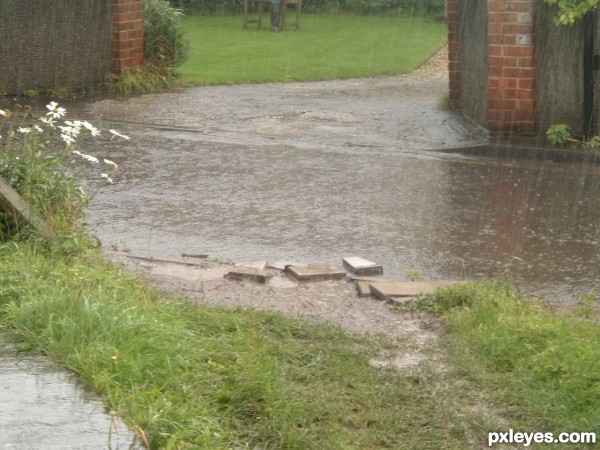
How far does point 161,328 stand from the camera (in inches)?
181

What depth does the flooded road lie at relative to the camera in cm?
712

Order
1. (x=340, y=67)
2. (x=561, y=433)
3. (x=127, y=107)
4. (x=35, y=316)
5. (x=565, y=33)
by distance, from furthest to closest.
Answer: (x=340, y=67) < (x=127, y=107) < (x=565, y=33) < (x=35, y=316) < (x=561, y=433)

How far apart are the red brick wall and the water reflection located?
2.32 ft

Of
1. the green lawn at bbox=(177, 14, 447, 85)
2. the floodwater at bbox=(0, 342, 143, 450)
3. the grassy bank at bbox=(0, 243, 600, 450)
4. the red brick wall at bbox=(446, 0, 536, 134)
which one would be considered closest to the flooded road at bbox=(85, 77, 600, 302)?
the red brick wall at bbox=(446, 0, 536, 134)

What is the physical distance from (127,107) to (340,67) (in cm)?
511

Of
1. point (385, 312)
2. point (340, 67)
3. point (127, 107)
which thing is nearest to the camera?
point (385, 312)

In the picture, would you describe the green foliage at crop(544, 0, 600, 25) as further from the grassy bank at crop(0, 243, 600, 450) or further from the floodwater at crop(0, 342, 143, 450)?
the floodwater at crop(0, 342, 143, 450)

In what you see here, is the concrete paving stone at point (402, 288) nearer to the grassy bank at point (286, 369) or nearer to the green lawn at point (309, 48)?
the grassy bank at point (286, 369)

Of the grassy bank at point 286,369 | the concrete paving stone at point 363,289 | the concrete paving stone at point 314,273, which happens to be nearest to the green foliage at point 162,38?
the concrete paving stone at point 314,273

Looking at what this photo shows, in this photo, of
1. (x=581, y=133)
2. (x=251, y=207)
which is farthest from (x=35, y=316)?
(x=581, y=133)

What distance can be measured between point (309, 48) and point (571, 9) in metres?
9.45

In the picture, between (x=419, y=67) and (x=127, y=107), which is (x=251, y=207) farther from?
(x=419, y=67)

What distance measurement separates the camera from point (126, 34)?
43.3 feet

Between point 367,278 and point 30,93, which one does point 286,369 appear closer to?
point 367,278
